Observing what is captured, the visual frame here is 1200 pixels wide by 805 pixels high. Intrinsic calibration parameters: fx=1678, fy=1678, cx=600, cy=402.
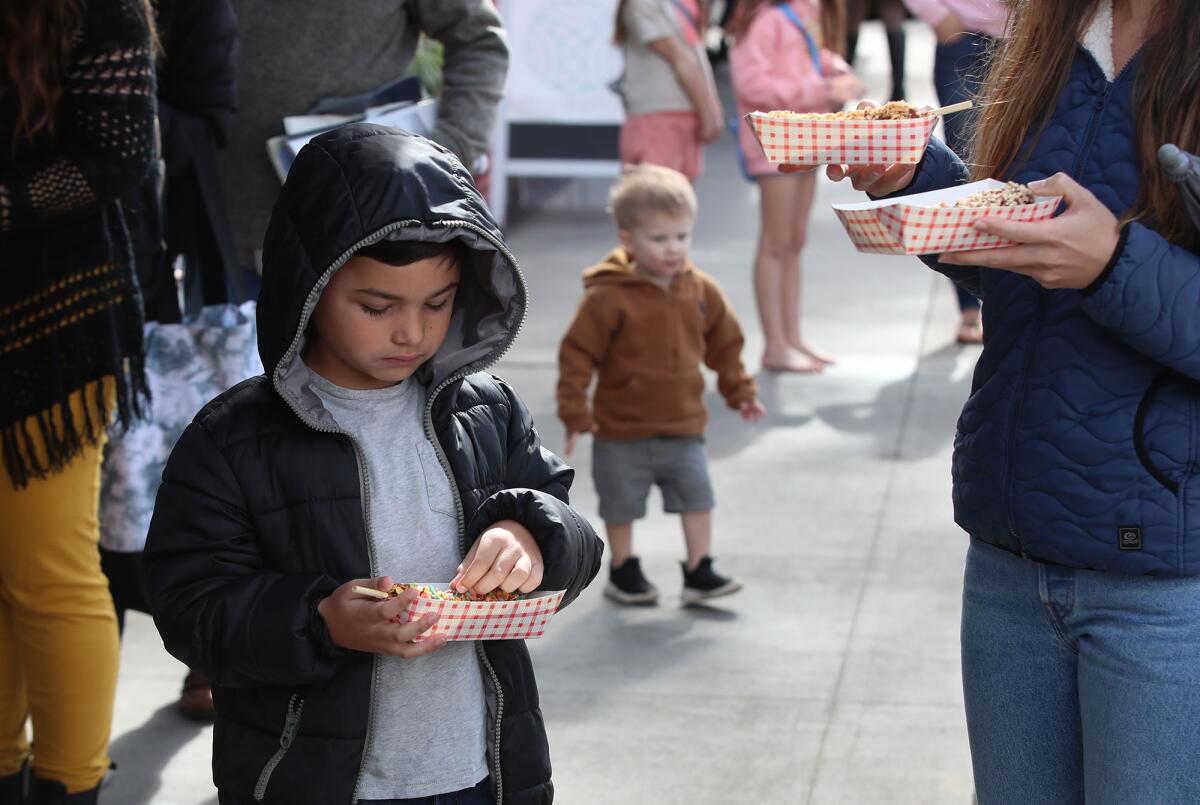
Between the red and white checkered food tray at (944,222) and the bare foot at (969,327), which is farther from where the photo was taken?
the bare foot at (969,327)

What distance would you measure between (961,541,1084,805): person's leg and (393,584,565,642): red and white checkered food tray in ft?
2.06

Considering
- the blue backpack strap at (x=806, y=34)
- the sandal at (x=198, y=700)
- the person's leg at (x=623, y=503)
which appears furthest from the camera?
the blue backpack strap at (x=806, y=34)

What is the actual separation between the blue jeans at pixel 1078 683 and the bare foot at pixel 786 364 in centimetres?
509

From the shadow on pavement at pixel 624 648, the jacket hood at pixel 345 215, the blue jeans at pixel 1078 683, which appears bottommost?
the shadow on pavement at pixel 624 648

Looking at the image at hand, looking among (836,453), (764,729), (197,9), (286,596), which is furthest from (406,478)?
(836,453)

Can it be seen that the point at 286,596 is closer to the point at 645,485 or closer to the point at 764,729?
the point at 764,729

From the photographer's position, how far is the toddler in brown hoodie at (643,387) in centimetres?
511

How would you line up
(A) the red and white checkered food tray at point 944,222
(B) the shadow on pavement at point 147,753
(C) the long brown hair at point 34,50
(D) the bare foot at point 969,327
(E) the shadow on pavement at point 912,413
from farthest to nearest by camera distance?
(D) the bare foot at point 969,327 → (E) the shadow on pavement at point 912,413 → (B) the shadow on pavement at point 147,753 → (C) the long brown hair at point 34,50 → (A) the red and white checkered food tray at point 944,222

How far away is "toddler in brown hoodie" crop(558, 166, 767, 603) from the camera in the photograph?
511cm

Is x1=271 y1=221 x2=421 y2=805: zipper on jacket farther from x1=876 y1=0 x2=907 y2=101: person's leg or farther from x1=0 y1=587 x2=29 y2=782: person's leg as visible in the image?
x1=876 y1=0 x2=907 y2=101: person's leg

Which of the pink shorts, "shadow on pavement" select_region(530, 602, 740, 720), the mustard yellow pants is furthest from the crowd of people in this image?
the pink shorts

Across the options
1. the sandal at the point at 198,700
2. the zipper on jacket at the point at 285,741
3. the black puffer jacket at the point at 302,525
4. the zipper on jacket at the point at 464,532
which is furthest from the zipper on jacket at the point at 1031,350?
the sandal at the point at 198,700

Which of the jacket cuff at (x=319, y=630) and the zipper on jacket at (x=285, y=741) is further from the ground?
the jacket cuff at (x=319, y=630)

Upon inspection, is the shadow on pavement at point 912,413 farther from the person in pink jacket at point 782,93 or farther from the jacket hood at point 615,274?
the jacket hood at point 615,274
